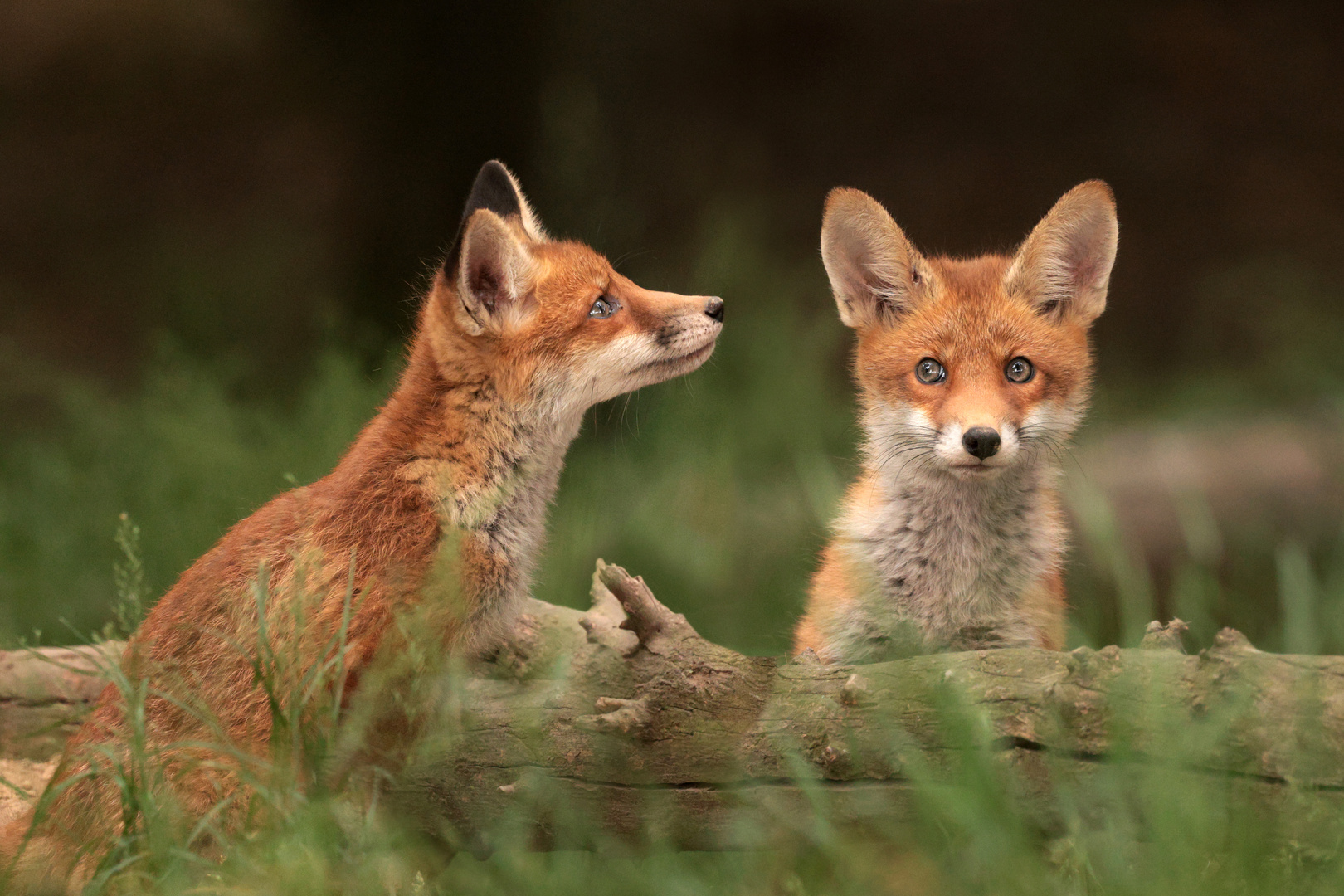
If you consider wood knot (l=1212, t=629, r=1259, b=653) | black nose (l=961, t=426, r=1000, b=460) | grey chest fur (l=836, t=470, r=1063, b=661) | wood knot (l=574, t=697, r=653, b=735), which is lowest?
wood knot (l=574, t=697, r=653, b=735)

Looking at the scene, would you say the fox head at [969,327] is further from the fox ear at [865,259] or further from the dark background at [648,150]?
the dark background at [648,150]

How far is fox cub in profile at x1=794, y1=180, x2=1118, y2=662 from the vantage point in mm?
3131

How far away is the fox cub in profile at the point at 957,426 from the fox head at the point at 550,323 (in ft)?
1.81

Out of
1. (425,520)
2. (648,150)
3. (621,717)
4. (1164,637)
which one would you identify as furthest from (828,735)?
(648,150)

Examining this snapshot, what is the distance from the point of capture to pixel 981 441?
2.89 meters

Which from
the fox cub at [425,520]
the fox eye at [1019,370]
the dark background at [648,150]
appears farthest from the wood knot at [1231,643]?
the dark background at [648,150]

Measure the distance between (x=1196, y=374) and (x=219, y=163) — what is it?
573 cm

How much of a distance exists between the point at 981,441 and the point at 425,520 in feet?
4.83

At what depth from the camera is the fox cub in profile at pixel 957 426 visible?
3.13m

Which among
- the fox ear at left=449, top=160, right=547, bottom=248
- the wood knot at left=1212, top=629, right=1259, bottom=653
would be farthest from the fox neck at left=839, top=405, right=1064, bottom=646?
the fox ear at left=449, top=160, right=547, bottom=248

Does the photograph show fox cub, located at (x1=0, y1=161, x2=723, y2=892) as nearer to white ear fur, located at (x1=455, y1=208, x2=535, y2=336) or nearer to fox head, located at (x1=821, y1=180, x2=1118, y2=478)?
white ear fur, located at (x1=455, y1=208, x2=535, y2=336)

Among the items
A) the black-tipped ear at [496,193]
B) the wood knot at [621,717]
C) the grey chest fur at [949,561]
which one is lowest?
the wood knot at [621,717]

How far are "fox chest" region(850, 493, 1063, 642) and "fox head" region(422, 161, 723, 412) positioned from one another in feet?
2.60

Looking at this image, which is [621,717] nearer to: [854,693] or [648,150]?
[854,693]
